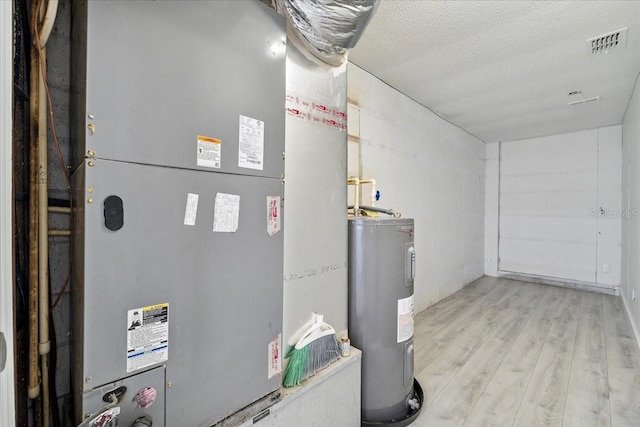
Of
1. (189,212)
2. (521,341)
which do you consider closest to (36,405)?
(189,212)

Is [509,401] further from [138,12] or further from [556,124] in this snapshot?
[556,124]

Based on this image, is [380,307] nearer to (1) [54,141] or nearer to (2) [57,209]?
(2) [57,209]

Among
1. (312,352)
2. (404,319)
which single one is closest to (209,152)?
(312,352)

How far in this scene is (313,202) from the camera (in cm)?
145

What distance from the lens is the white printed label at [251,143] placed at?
107 centimetres

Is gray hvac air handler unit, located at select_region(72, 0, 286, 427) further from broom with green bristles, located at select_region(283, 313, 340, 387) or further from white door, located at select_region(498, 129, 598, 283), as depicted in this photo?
white door, located at select_region(498, 129, 598, 283)

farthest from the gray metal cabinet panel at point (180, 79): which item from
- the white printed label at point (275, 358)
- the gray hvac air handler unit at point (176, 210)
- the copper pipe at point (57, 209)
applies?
the white printed label at point (275, 358)

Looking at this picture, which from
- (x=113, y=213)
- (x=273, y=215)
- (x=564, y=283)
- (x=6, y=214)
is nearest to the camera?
(x=6, y=214)

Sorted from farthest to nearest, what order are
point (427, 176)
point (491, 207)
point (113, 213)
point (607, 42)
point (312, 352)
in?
point (491, 207)
point (427, 176)
point (607, 42)
point (312, 352)
point (113, 213)

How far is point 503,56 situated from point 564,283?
4.28m

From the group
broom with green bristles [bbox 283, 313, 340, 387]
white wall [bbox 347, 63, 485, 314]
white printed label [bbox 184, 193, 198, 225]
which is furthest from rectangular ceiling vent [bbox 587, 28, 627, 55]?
white printed label [bbox 184, 193, 198, 225]

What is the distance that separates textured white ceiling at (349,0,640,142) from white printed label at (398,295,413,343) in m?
1.81

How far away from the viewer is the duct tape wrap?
119cm

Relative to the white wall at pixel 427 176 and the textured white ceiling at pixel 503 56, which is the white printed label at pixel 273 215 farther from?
the white wall at pixel 427 176
